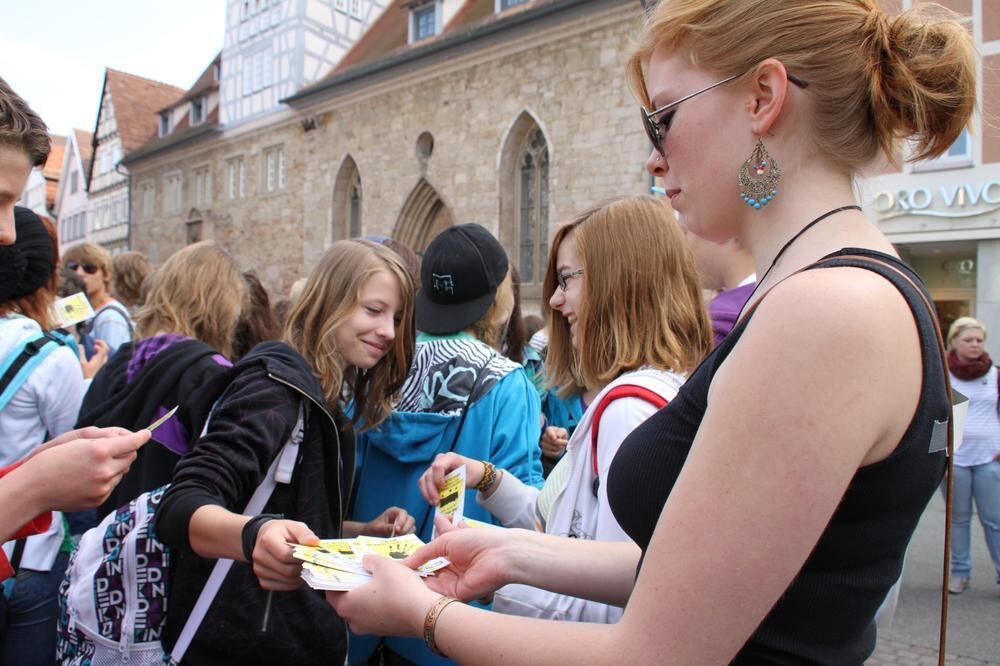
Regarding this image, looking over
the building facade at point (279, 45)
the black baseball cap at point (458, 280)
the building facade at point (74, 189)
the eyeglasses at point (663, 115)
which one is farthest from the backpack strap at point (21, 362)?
the building facade at point (74, 189)

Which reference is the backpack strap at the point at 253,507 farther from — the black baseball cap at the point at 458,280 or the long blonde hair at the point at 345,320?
the black baseball cap at the point at 458,280

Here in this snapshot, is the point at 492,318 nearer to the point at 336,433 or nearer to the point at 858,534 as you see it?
the point at 336,433

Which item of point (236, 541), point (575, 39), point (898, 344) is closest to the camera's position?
point (898, 344)

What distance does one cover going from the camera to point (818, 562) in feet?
3.22

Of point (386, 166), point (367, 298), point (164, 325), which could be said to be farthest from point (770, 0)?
point (386, 166)

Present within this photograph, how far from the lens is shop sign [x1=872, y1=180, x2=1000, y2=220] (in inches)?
417

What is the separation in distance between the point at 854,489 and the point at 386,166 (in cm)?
1926

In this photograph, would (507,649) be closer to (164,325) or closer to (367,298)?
(367,298)

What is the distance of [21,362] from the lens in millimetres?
2561

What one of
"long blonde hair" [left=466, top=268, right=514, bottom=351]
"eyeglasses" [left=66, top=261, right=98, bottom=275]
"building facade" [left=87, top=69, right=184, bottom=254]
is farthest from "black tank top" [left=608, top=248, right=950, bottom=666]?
"building facade" [left=87, top=69, right=184, bottom=254]

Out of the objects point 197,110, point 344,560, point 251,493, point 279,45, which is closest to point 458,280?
point 251,493

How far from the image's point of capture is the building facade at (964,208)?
10.5m

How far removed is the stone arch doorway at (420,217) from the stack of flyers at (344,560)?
682 inches

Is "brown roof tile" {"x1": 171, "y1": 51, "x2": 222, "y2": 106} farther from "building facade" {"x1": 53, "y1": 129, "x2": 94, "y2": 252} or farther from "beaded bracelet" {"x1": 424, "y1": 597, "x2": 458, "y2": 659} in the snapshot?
"beaded bracelet" {"x1": 424, "y1": 597, "x2": 458, "y2": 659}
